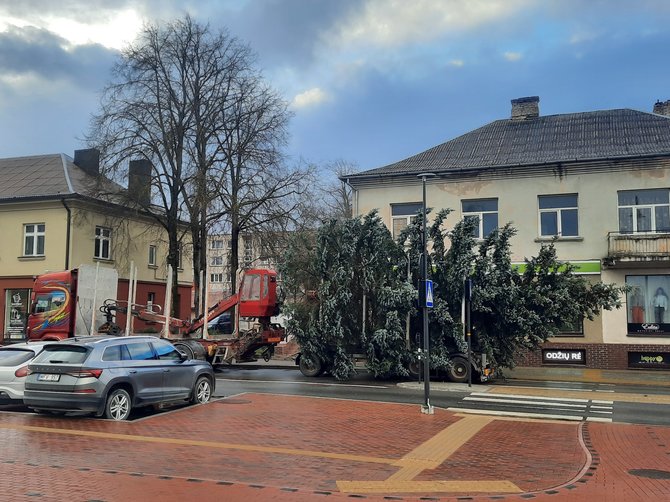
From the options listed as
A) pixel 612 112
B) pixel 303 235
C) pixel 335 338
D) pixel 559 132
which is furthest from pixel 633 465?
pixel 612 112

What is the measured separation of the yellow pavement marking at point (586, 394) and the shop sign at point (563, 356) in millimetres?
7879

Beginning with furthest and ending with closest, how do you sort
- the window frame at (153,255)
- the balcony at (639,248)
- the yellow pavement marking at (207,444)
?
the window frame at (153,255), the balcony at (639,248), the yellow pavement marking at (207,444)

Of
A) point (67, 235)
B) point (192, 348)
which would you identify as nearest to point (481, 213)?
point (192, 348)

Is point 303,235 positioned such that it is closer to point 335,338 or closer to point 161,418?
point 335,338

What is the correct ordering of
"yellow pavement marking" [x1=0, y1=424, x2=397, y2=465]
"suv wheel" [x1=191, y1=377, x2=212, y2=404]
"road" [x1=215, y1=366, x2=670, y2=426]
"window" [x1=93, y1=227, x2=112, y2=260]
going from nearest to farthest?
"yellow pavement marking" [x1=0, y1=424, x2=397, y2=465]
"suv wheel" [x1=191, y1=377, x2=212, y2=404]
"road" [x1=215, y1=366, x2=670, y2=426]
"window" [x1=93, y1=227, x2=112, y2=260]

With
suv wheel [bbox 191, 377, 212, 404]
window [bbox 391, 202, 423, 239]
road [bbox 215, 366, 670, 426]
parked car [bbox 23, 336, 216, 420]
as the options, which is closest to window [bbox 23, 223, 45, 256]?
road [bbox 215, 366, 670, 426]

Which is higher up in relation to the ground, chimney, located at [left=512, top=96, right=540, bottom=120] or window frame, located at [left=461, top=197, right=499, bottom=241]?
chimney, located at [left=512, top=96, right=540, bottom=120]

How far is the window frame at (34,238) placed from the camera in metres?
35.4

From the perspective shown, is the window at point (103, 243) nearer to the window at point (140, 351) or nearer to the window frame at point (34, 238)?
the window frame at point (34, 238)

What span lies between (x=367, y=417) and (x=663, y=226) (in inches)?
725

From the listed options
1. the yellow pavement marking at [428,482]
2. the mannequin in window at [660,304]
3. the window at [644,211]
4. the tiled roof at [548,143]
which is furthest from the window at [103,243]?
the yellow pavement marking at [428,482]

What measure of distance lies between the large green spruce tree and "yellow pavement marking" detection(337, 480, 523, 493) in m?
11.6

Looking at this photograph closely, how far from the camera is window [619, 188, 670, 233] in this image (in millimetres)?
25562

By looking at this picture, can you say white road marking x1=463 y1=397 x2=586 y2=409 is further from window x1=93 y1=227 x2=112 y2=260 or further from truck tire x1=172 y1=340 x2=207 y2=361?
window x1=93 y1=227 x2=112 y2=260
